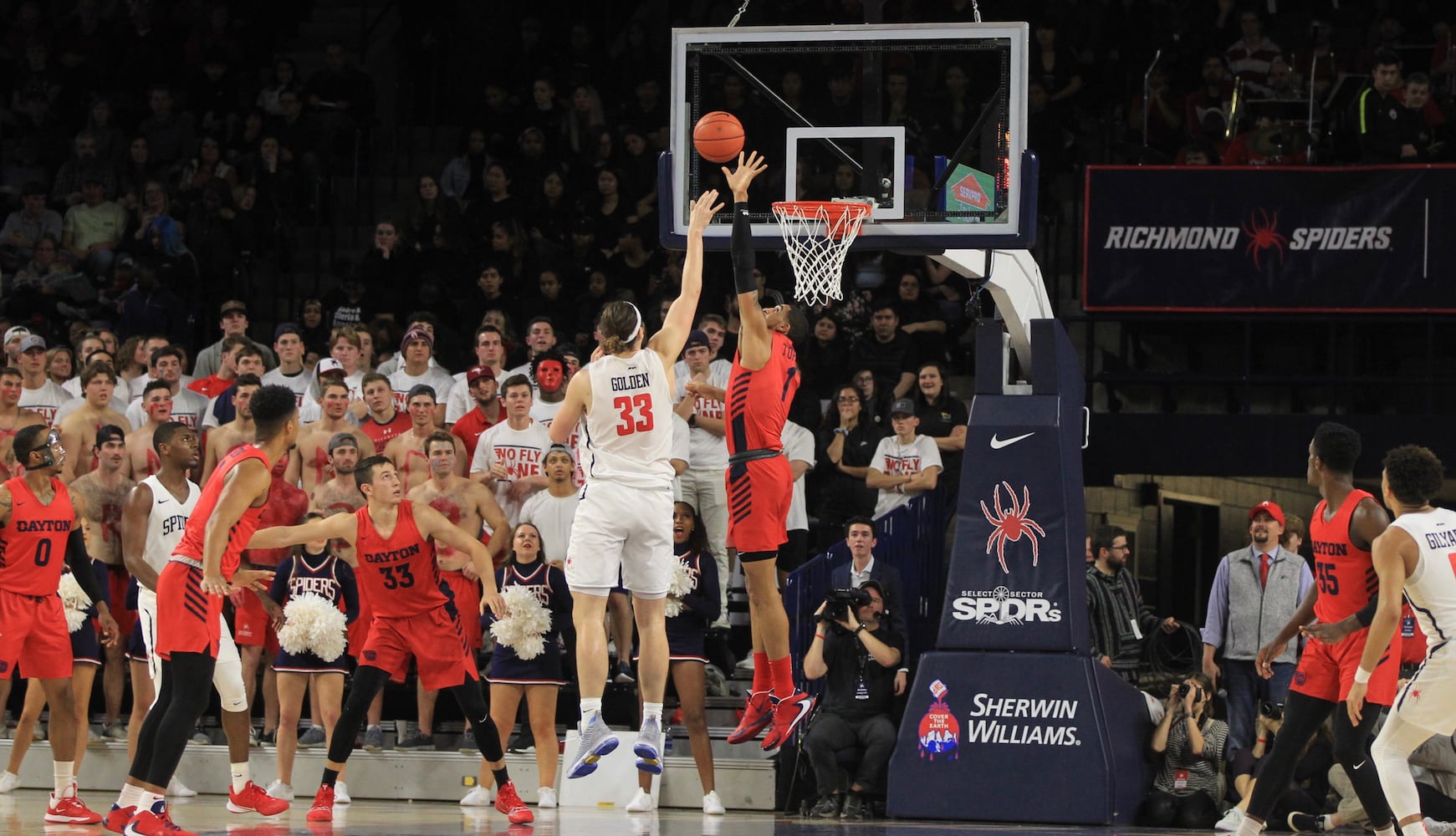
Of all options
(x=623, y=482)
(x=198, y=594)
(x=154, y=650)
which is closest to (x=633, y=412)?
(x=623, y=482)

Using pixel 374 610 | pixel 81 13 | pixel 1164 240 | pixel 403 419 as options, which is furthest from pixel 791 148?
pixel 81 13

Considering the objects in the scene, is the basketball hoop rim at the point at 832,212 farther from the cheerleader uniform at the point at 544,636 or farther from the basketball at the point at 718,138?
the cheerleader uniform at the point at 544,636

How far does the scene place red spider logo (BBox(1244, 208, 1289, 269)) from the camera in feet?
47.5

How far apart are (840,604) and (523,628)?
2.12 meters

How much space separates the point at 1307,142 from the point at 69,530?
10136mm

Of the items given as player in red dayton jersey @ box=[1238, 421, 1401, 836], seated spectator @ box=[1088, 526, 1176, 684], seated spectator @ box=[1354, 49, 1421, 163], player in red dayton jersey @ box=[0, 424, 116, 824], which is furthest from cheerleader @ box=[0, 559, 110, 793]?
seated spectator @ box=[1354, 49, 1421, 163]

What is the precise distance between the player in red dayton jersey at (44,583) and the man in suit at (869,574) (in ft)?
16.0

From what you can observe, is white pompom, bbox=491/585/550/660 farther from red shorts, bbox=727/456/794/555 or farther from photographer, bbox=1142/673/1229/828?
photographer, bbox=1142/673/1229/828

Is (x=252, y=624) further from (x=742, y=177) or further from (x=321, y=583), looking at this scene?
(x=742, y=177)

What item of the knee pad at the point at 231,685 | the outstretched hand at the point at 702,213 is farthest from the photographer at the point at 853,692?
the outstretched hand at the point at 702,213

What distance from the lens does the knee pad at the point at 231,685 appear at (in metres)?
10.6

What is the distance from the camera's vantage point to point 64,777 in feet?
35.4

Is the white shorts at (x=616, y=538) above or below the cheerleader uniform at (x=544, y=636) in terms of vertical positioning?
above

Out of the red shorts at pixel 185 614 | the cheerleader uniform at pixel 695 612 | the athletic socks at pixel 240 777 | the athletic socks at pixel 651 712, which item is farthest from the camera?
the cheerleader uniform at pixel 695 612
